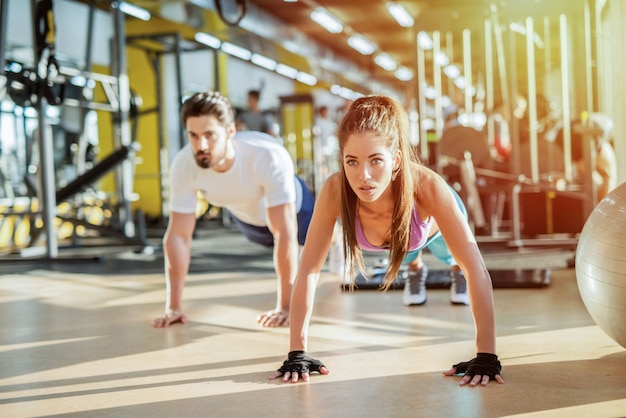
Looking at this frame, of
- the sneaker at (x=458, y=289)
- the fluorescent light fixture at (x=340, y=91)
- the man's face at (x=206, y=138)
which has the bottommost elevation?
the sneaker at (x=458, y=289)

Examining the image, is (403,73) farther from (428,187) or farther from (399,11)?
(428,187)

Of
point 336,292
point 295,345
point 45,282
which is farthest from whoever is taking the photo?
point 45,282

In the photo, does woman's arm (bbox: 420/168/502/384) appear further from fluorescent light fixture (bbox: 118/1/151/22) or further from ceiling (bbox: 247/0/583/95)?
fluorescent light fixture (bbox: 118/1/151/22)

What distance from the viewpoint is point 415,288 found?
3236mm

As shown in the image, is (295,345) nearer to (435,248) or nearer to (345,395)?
(345,395)

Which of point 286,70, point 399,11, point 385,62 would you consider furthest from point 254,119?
point 385,62

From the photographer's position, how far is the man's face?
2676 millimetres

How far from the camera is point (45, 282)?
4551 mm

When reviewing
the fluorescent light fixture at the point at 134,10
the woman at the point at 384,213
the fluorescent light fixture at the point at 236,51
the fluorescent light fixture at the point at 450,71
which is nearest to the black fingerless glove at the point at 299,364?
the woman at the point at 384,213

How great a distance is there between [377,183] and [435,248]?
1.12m

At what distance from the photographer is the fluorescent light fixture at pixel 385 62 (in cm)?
1681

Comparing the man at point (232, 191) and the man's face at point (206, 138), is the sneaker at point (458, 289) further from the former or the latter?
the man's face at point (206, 138)

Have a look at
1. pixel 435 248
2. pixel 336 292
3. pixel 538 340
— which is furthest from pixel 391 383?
pixel 336 292

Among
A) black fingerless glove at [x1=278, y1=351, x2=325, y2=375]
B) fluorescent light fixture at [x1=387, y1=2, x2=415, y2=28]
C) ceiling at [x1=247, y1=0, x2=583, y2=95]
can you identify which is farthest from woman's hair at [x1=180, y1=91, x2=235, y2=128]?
fluorescent light fixture at [x1=387, y1=2, x2=415, y2=28]
